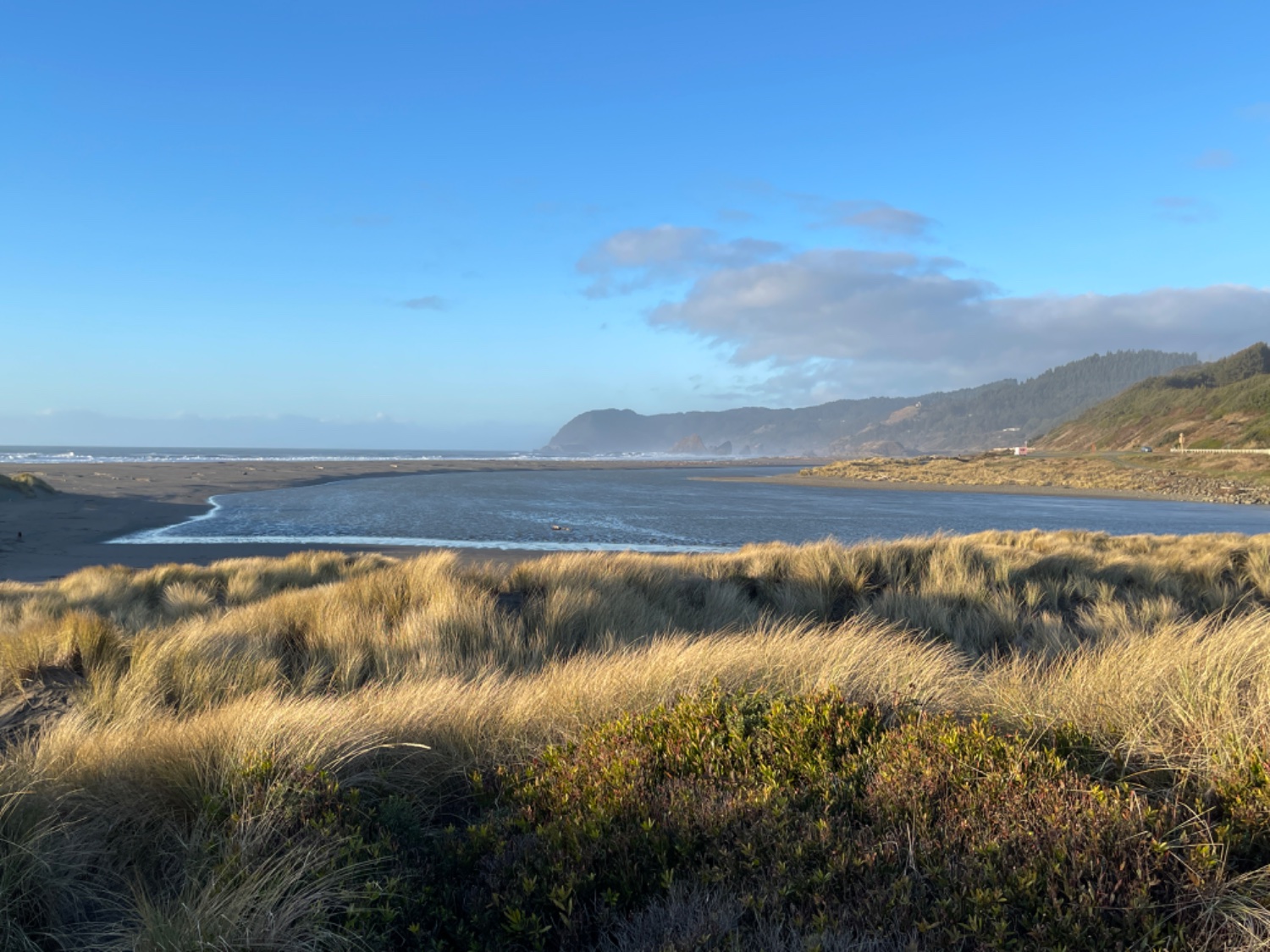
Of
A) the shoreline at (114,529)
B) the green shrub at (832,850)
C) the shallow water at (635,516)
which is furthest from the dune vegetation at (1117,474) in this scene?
the green shrub at (832,850)

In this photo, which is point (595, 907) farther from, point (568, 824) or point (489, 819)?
point (489, 819)

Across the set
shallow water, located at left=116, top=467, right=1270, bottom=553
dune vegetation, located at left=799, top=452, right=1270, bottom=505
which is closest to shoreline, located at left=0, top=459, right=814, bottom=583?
shallow water, located at left=116, top=467, right=1270, bottom=553

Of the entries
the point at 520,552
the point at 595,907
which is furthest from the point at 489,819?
the point at 520,552

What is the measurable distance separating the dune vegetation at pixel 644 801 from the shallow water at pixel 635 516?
13.9 m

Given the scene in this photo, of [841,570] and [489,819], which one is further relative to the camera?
[841,570]

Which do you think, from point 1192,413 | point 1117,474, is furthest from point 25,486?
point 1192,413

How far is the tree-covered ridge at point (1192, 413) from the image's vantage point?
198ft

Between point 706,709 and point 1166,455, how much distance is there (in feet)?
216

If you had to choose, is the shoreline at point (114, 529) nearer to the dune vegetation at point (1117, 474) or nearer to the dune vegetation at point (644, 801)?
the dune vegetation at point (644, 801)

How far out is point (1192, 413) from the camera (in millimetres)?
73375

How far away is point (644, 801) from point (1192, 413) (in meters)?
91.0

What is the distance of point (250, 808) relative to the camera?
9.73ft

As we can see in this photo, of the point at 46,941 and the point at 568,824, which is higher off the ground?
the point at 568,824

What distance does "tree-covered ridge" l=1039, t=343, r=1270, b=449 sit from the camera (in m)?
60.2
